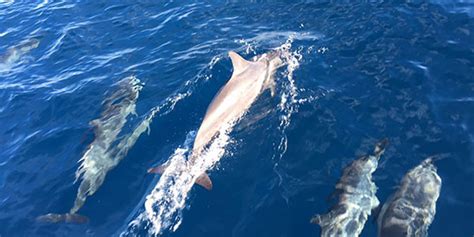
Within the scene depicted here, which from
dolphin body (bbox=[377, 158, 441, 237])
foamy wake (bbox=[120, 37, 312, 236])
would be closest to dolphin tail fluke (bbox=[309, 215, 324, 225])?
dolphin body (bbox=[377, 158, 441, 237])

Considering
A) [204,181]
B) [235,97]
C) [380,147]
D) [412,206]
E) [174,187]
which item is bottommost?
[174,187]

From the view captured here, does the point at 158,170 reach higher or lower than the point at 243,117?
lower

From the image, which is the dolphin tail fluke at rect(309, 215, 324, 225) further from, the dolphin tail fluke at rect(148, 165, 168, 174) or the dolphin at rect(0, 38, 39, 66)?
the dolphin at rect(0, 38, 39, 66)

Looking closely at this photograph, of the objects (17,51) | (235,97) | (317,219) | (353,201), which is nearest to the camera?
(317,219)

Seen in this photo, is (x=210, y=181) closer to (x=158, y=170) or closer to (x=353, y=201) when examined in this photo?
(x=158, y=170)

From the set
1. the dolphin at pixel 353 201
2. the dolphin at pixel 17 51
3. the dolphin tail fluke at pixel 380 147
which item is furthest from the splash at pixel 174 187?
the dolphin at pixel 17 51

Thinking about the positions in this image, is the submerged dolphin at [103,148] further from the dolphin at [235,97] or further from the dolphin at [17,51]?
the dolphin at [17,51]

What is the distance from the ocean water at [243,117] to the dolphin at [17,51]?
0.22 feet

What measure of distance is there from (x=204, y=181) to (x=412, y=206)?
5025 mm

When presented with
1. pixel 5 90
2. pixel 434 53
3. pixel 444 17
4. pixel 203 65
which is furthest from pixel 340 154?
pixel 5 90

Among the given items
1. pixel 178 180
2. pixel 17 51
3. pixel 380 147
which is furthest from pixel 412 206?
pixel 17 51

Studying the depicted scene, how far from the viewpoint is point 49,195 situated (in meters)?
12.4

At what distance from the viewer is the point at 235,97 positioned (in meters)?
13.2

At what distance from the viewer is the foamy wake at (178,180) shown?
10.6m
